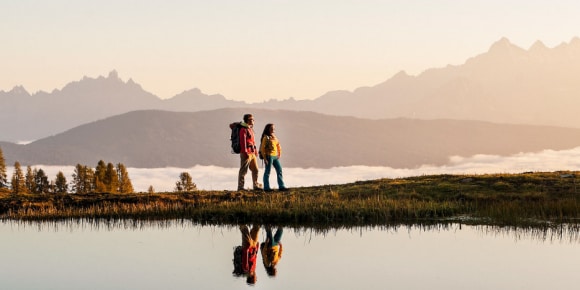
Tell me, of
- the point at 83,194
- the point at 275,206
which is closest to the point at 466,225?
the point at 275,206

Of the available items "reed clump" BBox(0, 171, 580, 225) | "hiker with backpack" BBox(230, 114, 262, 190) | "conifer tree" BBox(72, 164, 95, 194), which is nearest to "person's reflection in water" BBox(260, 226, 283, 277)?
"reed clump" BBox(0, 171, 580, 225)

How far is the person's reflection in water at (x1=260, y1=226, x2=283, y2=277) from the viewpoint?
64.2ft

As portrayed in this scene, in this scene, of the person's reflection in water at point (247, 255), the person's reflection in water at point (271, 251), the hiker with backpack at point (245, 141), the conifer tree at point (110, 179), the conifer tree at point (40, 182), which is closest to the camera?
the person's reflection in water at point (247, 255)

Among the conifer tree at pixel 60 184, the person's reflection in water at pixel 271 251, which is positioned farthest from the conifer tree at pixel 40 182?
the person's reflection in water at pixel 271 251

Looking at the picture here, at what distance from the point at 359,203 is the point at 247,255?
11.5m

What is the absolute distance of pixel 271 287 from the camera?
55.9 feet

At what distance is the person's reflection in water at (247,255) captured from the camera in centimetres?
1888

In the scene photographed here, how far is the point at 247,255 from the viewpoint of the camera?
21.5m

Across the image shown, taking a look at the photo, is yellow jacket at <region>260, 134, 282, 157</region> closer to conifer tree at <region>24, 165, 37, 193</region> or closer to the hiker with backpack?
the hiker with backpack

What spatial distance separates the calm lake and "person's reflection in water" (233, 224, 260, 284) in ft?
0.72

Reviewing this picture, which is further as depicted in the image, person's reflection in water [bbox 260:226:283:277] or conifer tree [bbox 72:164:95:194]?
conifer tree [bbox 72:164:95:194]

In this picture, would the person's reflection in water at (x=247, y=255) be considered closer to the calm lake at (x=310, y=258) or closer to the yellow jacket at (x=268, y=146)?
the calm lake at (x=310, y=258)

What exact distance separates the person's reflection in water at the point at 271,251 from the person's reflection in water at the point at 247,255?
0.87ft

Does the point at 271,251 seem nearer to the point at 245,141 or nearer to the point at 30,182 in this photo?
the point at 245,141
